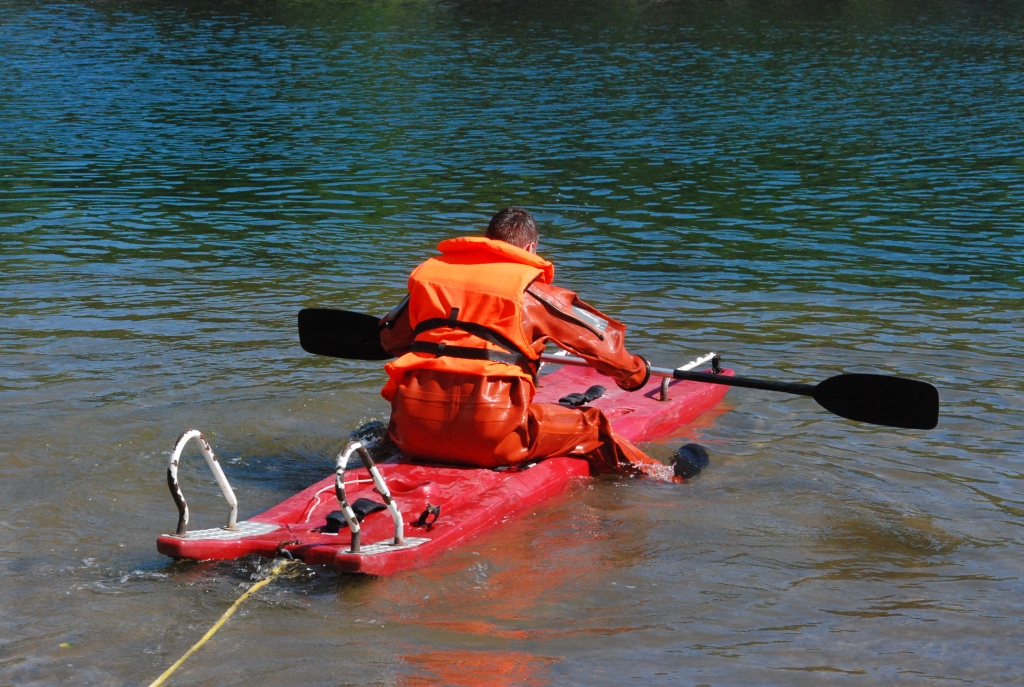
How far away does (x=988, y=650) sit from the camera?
18.1 ft

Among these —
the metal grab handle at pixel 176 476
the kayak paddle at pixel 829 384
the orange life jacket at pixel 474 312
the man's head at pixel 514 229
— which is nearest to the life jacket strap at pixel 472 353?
the orange life jacket at pixel 474 312

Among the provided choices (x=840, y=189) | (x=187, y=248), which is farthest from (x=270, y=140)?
(x=840, y=189)

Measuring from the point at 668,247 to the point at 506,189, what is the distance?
140 inches

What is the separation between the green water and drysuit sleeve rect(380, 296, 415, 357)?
1053 millimetres

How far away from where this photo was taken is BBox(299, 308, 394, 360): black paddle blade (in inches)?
297

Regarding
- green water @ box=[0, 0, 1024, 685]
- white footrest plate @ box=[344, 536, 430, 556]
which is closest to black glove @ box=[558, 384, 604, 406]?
green water @ box=[0, 0, 1024, 685]

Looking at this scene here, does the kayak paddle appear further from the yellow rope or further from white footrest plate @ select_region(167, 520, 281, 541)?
the yellow rope

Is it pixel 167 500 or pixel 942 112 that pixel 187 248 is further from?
pixel 942 112

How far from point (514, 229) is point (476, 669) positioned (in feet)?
8.07

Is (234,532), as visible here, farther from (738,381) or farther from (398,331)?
(738,381)

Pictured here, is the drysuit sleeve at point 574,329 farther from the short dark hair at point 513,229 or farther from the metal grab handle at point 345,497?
the metal grab handle at point 345,497

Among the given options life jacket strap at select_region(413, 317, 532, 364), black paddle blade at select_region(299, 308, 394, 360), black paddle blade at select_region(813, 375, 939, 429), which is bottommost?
black paddle blade at select_region(813, 375, 939, 429)

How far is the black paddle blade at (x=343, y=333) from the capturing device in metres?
7.55

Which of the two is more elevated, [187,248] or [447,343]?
[447,343]
